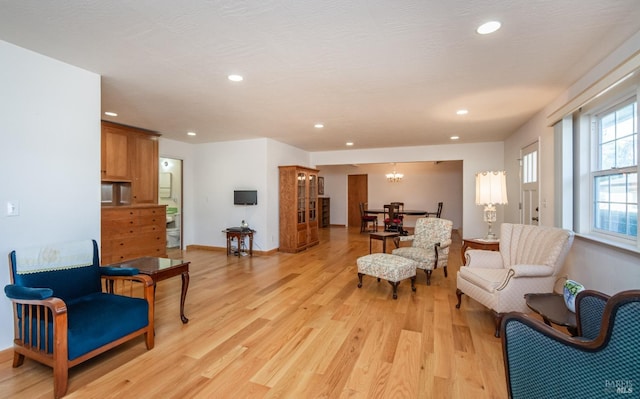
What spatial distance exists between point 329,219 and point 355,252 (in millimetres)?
4959

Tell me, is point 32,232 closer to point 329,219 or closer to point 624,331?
point 624,331

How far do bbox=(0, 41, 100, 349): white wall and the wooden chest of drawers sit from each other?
78.0 inches

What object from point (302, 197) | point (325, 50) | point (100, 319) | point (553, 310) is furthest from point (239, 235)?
point (553, 310)

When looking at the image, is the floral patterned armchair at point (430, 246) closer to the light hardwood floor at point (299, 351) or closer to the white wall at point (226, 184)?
the light hardwood floor at point (299, 351)

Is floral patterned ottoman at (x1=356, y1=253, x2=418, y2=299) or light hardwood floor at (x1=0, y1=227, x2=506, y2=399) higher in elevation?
floral patterned ottoman at (x1=356, y1=253, x2=418, y2=299)

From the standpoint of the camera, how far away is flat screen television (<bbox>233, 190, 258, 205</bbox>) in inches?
236

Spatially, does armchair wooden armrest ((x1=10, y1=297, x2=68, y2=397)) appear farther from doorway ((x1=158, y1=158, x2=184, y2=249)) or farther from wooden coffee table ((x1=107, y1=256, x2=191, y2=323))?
doorway ((x1=158, y1=158, x2=184, y2=249))

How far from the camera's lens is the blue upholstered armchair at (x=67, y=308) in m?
1.82

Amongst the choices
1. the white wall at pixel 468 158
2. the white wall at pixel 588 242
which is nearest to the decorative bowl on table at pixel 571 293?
the white wall at pixel 588 242

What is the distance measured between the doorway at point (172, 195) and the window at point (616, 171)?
712cm

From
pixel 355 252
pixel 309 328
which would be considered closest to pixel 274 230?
pixel 355 252

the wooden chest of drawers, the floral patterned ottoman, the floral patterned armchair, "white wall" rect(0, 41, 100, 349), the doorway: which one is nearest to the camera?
"white wall" rect(0, 41, 100, 349)

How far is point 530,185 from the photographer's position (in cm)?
452

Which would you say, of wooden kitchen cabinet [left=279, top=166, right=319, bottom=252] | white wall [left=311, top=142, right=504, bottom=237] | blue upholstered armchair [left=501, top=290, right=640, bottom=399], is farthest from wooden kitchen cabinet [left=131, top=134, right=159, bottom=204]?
blue upholstered armchair [left=501, top=290, right=640, bottom=399]
